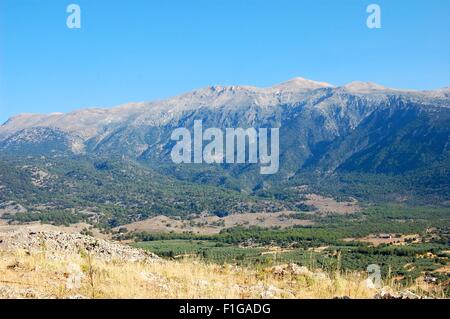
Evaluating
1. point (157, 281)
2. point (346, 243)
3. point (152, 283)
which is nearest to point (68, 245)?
point (157, 281)

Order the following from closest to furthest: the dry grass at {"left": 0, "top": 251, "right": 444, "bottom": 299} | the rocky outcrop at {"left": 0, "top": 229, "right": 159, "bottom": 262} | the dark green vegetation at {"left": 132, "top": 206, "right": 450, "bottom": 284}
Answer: the dry grass at {"left": 0, "top": 251, "right": 444, "bottom": 299} → the rocky outcrop at {"left": 0, "top": 229, "right": 159, "bottom": 262} → the dark green vegetation at {"left": 132, "top": 206, "right": 450, "bottom": 284}

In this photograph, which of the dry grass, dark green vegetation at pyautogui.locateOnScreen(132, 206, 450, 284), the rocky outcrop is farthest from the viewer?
dark green vegetation at pyautogui.locateOnScreen(132, 206, 450, 284)

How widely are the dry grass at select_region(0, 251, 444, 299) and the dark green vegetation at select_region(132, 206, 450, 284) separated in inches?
2167

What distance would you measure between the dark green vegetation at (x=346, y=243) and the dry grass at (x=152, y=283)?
5505 cm

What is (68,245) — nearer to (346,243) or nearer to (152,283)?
(152,283)

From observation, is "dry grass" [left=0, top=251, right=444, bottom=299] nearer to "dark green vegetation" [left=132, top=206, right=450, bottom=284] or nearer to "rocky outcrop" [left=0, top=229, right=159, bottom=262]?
"rocky outcrop" [left=0, top=229, right=159, bottom=262]

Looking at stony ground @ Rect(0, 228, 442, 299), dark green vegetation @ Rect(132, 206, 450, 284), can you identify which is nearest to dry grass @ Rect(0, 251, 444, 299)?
stony ground @ Rect(0, 228, 442, 299)

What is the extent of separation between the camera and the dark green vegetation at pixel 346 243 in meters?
79.9

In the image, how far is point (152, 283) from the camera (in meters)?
11.6

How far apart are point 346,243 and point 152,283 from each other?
11191 centimetres

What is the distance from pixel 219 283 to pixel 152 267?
3397 mm

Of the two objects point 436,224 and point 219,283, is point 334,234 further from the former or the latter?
point 219,283

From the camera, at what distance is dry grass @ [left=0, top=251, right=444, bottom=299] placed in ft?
33.8
